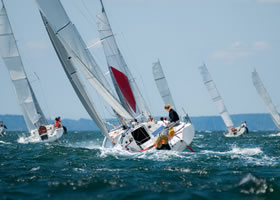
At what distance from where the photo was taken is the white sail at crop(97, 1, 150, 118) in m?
21.9

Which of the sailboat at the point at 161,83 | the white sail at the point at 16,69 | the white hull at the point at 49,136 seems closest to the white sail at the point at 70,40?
the white hull at the point at 49,136

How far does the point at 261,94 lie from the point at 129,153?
32513 mm

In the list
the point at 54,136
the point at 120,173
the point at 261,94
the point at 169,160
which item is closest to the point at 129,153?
the point at 169,160

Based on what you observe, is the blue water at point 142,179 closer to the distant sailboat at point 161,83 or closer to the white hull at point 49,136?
the white hull at point 49,136

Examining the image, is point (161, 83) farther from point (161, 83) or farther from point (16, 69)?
point (16, 69)

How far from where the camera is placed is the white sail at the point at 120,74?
21859mm

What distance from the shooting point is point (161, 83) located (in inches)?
1371

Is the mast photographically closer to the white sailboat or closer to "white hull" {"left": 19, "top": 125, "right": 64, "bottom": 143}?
the white sailboat

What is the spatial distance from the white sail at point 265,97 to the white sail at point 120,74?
2458 cm

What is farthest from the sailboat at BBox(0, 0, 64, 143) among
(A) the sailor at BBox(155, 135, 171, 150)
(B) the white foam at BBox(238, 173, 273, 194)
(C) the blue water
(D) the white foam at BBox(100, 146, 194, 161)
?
(B) the white foam at BBox(238, 173, 273, 194)

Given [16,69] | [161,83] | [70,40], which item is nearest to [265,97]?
[161,83]

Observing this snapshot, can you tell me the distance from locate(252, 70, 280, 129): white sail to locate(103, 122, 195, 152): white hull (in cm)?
3020

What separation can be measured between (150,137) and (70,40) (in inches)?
210

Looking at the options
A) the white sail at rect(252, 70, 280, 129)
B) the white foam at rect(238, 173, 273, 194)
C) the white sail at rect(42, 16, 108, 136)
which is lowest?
the white sail at rect(252, 70, 280, 129)
